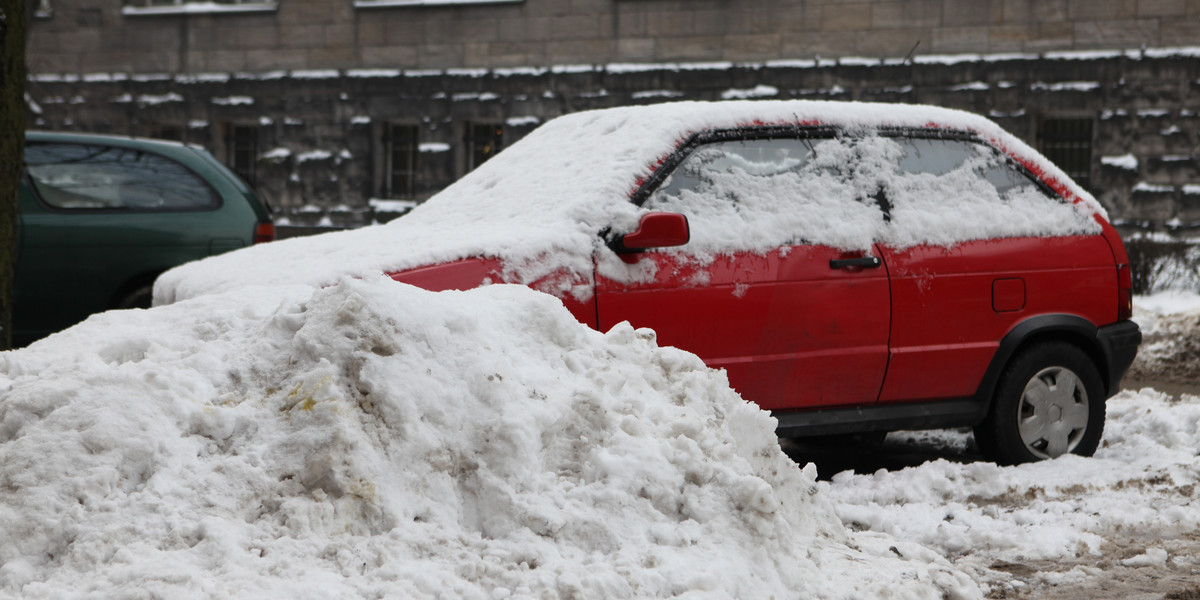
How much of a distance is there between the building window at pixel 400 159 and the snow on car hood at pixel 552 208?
553 inches

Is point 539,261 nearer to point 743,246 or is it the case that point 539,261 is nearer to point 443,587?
point 743,246

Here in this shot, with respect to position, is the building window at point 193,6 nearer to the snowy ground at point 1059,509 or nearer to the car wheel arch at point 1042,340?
the snowy ground at point 1059,509

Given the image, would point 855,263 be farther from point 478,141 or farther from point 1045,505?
point 478,141

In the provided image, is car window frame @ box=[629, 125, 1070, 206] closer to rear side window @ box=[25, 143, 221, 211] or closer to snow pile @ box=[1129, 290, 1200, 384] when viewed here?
rear side window @ box=[25, 143, 221, 211]

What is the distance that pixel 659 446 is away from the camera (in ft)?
11.7

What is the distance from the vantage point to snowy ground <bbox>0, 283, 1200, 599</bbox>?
3.05m

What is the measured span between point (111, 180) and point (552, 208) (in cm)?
439

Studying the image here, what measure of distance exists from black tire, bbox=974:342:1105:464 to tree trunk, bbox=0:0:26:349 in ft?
14.2

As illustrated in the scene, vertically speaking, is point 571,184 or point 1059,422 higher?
point 571,184

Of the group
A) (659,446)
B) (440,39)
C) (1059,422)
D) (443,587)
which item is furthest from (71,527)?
(440,39)

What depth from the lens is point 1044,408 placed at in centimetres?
586

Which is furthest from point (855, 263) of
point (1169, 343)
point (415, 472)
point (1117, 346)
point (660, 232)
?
point (1169, 343)

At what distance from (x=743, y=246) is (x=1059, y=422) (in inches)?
76.1

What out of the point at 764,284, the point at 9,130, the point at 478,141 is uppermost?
the point at 478,141
